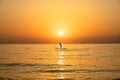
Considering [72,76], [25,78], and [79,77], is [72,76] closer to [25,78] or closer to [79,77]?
[79,77]

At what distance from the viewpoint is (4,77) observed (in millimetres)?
37375

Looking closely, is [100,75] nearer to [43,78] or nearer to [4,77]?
[43,78]

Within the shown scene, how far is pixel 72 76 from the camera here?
38.7 m

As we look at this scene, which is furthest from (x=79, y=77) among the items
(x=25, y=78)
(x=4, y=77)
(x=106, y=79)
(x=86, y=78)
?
(x=4, y=77)

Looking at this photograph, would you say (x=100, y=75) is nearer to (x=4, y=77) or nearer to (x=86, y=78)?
(x=86, y=78)

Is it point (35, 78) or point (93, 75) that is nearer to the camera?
point (35, 78)

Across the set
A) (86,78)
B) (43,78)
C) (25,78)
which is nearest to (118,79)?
(86,78)

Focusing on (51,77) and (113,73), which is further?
(113,73)

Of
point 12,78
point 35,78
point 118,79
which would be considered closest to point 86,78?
point 118,79

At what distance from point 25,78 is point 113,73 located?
1326cm

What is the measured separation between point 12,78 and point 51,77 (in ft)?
17.6

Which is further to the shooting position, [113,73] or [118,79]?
[113,73]

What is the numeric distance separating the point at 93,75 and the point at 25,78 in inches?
389

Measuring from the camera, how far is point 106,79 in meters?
35.9
